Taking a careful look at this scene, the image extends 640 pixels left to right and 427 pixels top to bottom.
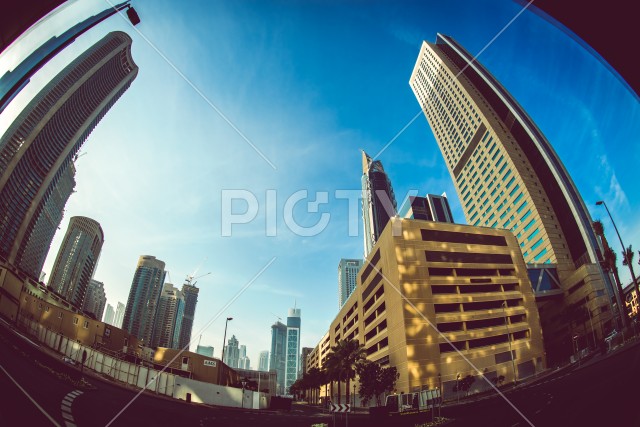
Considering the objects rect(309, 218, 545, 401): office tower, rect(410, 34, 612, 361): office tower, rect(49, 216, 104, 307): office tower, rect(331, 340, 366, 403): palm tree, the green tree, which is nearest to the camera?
rect(309, 218, 545, 401): office tower

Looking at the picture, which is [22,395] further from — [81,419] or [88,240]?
[88,240]

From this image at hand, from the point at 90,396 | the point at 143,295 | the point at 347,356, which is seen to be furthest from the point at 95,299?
the point at 90,396

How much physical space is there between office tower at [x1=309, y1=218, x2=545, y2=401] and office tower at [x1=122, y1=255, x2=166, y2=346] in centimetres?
18551

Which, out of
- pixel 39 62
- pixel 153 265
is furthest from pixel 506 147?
pixel 153 265

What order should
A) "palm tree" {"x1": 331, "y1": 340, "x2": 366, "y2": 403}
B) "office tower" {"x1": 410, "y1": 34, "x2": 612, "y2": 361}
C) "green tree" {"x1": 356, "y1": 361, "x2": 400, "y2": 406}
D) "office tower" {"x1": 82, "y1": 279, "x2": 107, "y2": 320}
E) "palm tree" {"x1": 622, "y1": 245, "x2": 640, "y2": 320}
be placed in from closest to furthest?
"palm tree" {"x1": 622, "y1": 245, "x2": 640, "y2": 320}
"office tower" {"x1": 410, "y1": 34, "x2": 612, "y2": 361}
"palm tree" {"x1": 331, "y1": 340, "x2": 366, "y2": 403}
"green tree" {"x1": 356, "y1": 361, "x2": 400, "y2": 406}
"office tower" {"x1": 82, "y1": 279, "x2": 107, "y2": 320}

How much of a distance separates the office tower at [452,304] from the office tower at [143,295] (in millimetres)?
185512

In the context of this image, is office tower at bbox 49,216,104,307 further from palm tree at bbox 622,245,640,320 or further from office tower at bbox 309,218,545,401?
palm tree at bbox 622,245,640,320

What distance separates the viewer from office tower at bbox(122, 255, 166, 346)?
189125 mm

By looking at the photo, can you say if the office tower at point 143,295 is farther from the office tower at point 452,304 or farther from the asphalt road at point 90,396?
the asphalt road at point 90,396

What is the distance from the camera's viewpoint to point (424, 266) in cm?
5606

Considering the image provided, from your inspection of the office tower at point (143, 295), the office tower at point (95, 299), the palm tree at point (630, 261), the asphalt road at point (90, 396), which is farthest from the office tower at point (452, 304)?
the office tower at point (95, 299)

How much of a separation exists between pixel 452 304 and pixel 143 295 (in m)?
212

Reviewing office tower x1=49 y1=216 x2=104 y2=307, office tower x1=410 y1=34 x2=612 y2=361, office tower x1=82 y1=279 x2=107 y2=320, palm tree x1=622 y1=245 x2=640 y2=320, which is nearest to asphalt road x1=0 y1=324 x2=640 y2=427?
palm tree x1=622 y1=245 x2=640 y2=320

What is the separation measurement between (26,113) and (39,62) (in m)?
1.65
